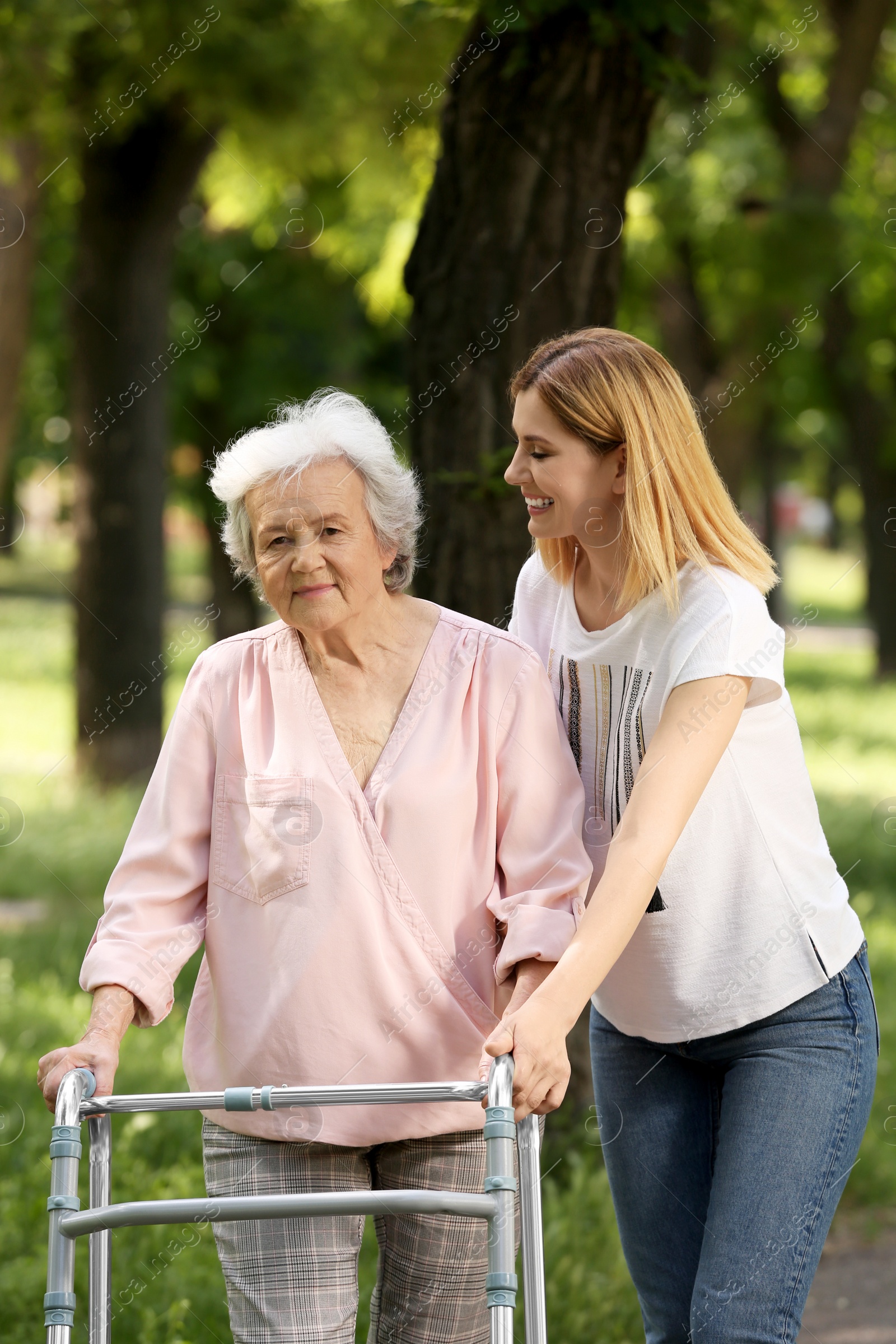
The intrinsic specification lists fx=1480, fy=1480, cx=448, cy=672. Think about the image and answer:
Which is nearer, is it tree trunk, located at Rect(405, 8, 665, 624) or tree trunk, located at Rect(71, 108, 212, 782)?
tree trunk, located at Rect(405, 8, 665, 624)

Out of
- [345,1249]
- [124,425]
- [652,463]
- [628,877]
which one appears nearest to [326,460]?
[652,463]

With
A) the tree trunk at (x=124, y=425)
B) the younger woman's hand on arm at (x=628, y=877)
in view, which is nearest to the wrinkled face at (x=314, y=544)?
the younger woman's hand on arm at (x=628, y=877)

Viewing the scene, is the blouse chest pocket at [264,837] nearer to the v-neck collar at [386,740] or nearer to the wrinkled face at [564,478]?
the v-neck collar at [386,740]

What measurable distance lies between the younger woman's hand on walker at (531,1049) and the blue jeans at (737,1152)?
43cm

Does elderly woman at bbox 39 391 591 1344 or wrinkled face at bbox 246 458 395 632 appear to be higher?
wrinkled face at bbox 246 458 395 632

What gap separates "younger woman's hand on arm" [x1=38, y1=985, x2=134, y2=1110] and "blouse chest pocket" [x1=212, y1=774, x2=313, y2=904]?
0.27m

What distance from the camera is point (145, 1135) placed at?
5.23 meters

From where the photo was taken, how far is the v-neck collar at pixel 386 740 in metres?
2.59

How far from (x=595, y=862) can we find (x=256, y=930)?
643mm

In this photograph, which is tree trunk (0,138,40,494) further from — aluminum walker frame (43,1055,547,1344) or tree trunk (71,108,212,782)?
aluminum walker frame (43,1055,547,1344)

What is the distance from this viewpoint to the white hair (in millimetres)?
2615

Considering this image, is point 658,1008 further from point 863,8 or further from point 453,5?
point 863,8

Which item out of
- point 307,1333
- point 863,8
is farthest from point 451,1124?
point 863,8

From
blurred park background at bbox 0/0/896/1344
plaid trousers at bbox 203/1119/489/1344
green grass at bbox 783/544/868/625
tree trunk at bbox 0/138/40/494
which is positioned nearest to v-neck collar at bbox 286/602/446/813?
plaid trousers at bbox 203/1119/489/1344
